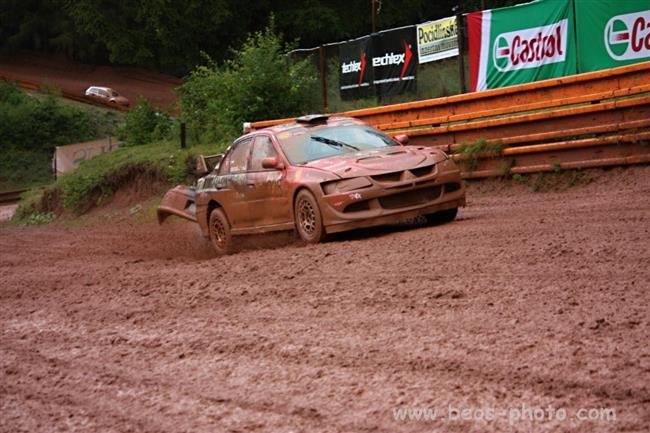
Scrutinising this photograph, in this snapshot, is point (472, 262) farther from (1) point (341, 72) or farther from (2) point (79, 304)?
(1) point (341, 72)

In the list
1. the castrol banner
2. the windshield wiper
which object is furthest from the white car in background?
the windshield wiper

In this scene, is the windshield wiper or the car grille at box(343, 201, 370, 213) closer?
the car grille at box(343, 201, 370, 213)

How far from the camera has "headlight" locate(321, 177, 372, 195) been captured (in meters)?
11.2

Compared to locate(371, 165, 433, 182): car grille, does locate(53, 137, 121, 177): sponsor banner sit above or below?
above

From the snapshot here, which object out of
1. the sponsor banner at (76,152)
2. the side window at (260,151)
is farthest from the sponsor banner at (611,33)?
the sponsor banner at (76,152)

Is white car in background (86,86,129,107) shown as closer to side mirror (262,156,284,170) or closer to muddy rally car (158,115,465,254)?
muddy rally car (158,115,465,254)

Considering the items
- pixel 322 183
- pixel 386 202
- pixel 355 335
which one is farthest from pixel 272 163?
pixel 355 335

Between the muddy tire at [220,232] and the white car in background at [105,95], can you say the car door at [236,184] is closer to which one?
the muddy tire at [220,232]

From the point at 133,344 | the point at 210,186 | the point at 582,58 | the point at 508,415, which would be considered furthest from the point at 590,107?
the point at 508,415

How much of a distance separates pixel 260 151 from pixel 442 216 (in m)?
2.53

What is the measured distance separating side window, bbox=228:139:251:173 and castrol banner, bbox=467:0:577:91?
599cm

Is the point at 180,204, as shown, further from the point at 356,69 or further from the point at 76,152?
the point at 76,152

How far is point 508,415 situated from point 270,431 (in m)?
1.14

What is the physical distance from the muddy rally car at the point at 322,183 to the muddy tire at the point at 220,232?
0.5 inches
